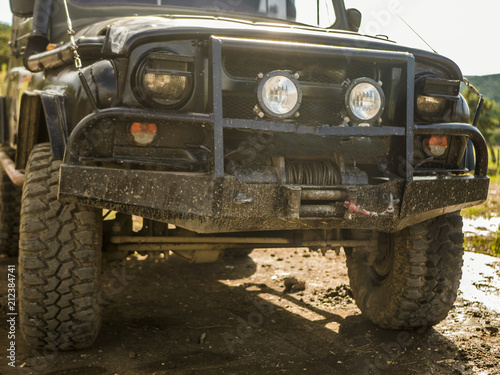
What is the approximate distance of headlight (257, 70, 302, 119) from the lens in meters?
2.67

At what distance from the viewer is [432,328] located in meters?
3.72

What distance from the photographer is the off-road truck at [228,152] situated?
2.65 metres

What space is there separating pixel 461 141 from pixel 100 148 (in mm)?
1857

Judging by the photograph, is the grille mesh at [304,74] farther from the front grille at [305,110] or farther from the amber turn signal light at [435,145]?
the amber turn signal light at [435,145]

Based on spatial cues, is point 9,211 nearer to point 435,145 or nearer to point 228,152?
point 228,152

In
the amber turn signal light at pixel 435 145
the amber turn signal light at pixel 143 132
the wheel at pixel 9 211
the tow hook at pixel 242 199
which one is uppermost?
the amber turn signal light at pixel 143 132

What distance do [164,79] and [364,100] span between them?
3.06 ft

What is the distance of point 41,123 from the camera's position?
3.38 m

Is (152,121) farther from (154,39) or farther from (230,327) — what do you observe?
(230,327)

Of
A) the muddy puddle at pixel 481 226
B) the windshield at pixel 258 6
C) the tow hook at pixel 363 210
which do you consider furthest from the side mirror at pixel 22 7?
the muddy puddle at pixel 481 226

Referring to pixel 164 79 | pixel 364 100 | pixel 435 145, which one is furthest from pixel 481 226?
pixel 164 79

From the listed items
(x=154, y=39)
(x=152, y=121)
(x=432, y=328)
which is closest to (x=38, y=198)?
(x=152, y=121)

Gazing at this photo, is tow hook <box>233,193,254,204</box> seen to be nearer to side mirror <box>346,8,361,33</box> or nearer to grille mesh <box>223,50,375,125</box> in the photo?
grille mesh <box>223,50,375,125</box>

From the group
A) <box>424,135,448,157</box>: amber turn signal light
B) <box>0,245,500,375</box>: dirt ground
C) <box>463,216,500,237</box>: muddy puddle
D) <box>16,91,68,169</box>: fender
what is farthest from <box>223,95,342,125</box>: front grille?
<box>463,216,500,237</box>: muddy puddle
